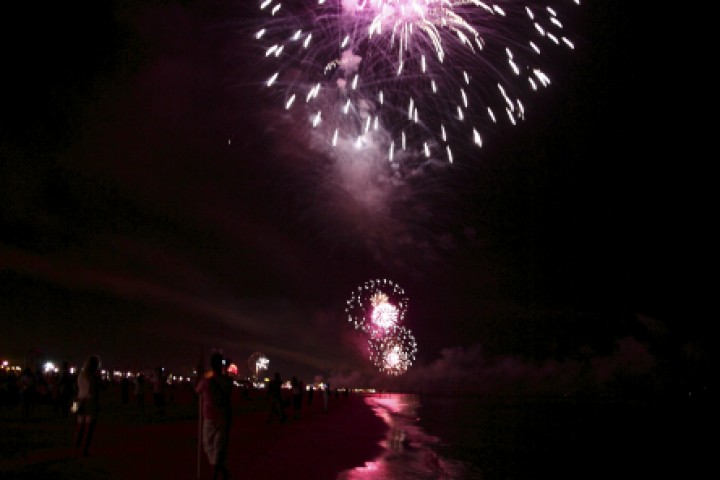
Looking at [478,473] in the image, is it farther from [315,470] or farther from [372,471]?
[315,470]

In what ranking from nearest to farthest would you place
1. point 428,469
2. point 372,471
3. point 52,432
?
point 372,471 → point 428,469 → point 52,432

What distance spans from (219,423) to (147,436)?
28.7ft

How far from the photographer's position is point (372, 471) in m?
13.2

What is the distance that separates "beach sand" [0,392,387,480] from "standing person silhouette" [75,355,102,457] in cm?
35

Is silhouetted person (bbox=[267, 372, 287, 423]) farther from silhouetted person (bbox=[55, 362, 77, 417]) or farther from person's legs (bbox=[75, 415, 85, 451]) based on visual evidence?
person's legs (bbox=[75, 415, 85, 451])

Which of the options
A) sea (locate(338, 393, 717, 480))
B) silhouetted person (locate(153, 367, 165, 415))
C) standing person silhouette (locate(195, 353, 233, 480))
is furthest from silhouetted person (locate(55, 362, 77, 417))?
standing person silhouette (locate(195, 353, 233, 480))

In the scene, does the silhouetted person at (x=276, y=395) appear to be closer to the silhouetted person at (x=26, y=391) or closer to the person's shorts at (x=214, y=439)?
the silhouetted person at (x=26, y=391)

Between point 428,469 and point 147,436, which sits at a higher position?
point 147,436

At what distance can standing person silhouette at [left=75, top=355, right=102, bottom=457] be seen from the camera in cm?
1152

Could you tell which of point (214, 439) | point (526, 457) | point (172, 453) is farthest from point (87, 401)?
point (526, 457)

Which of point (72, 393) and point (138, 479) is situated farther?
point (72, 393)

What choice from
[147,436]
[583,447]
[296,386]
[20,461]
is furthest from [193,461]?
[583,447]

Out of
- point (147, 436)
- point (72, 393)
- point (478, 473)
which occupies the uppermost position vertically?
point (72, 393)

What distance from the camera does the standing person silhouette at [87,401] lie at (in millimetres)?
11523
